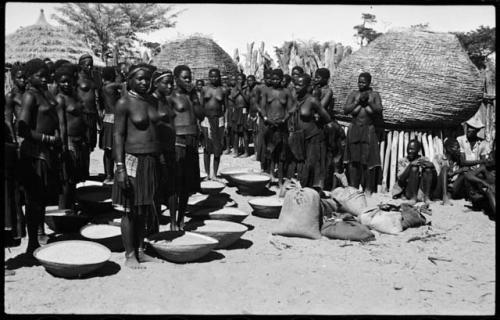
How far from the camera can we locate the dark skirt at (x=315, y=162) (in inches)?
305

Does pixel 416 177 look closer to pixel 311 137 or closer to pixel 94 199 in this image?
pixel 311 137

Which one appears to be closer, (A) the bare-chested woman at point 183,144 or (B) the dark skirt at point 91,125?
(A) the bare-chested woman at point 183,144

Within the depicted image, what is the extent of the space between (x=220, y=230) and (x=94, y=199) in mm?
1936

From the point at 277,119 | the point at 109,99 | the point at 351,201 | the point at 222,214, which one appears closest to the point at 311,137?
the point at 277,119

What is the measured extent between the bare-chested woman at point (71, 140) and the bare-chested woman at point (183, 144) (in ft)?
3.84

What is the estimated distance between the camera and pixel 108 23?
2897cm

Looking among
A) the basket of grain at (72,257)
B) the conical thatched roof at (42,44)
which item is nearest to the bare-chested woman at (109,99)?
the basket of grain at (72,257)

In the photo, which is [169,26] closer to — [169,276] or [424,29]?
[424,29]

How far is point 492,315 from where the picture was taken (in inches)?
159

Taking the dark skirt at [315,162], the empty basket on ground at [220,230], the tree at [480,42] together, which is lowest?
the empty basket on ground at [220,230]

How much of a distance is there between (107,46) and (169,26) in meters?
3.71

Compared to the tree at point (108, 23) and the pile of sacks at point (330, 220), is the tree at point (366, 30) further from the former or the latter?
the pile of sacks at point (330, 220)

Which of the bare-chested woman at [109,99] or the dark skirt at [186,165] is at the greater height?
the bare-chested woman at [109,99]
